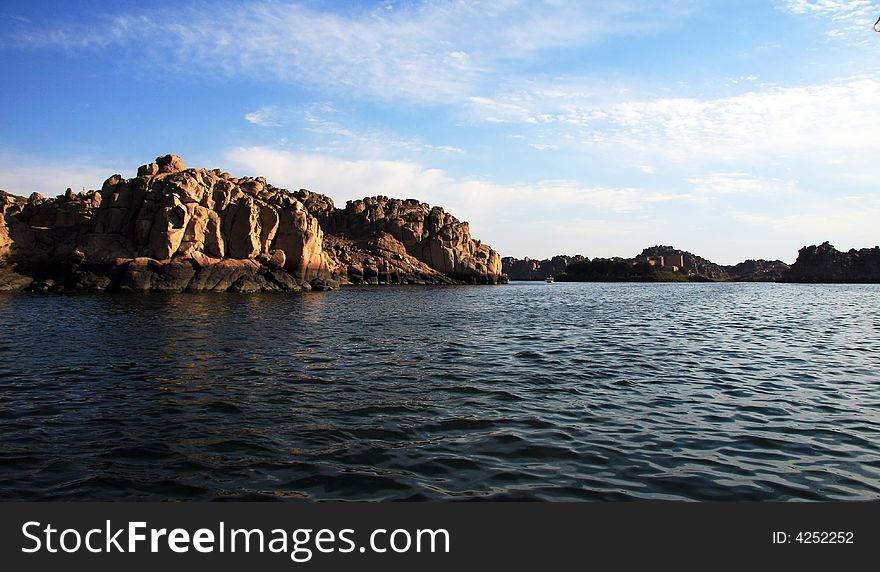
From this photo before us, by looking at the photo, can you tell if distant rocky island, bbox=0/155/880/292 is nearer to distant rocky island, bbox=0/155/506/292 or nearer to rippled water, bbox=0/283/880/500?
distant rocky island, bbox=0/155/506/292

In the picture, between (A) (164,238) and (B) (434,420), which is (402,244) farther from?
(B) (434,420)

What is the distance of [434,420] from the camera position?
12523 millimetres

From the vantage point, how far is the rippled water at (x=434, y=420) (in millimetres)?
8594

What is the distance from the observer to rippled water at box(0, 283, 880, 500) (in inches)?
338

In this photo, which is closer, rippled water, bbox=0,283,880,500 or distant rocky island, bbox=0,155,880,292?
rippled water, bbox=0,283,880,500

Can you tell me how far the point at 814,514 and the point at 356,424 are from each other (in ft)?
28.6

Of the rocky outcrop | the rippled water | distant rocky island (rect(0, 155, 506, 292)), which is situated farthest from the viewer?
the rocky outcrop

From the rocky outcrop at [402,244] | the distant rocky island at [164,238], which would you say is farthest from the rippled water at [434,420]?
the rocky outcrop at [402,244]

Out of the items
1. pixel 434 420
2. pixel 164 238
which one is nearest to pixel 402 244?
pixel 164 238

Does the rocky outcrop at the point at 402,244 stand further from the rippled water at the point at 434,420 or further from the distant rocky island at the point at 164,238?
the rippled water at the point at 434,420

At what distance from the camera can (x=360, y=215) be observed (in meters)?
182

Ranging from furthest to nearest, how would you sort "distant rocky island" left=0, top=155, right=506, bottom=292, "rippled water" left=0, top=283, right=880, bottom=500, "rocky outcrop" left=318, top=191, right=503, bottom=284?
"rocky outcrop" left=318, top=191, right=503, bottom=284, "distant rocky island" left=0, top=155, right=506, bottom=292, "rippled water" left=0, top=283, right=880, bottom=500

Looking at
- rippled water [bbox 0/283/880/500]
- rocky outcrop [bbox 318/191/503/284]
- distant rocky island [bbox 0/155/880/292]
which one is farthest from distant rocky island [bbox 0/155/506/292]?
rippled water [bbox 0/283/880/500]

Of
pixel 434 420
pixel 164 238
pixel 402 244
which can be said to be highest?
pixel 402 244
